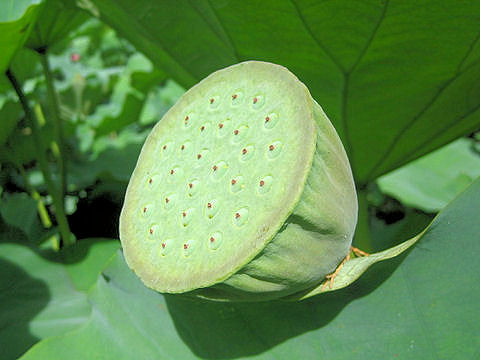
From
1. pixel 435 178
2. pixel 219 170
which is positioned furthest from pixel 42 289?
pixel 435 178

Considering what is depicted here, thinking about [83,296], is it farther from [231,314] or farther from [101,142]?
[101,142]

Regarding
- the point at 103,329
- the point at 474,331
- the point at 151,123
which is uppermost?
the point at 103,329

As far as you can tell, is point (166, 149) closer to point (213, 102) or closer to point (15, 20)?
point (213, 102)

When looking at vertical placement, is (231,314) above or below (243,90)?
below

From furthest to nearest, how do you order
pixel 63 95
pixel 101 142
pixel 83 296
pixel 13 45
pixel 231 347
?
pixel 101 142 < pixel 63 95 < pixel 83 296 < pixel 13 45 < pixel 231 347

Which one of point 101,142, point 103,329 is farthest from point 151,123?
point 103,329

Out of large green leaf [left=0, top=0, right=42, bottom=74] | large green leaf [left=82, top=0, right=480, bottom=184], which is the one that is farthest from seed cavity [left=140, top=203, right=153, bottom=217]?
large green leaf [left=0, top=0, right=42, bottom=74]

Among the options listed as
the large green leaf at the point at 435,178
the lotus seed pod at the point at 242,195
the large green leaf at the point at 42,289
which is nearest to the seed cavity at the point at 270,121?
the lotus seed pod at the point at 242,195
